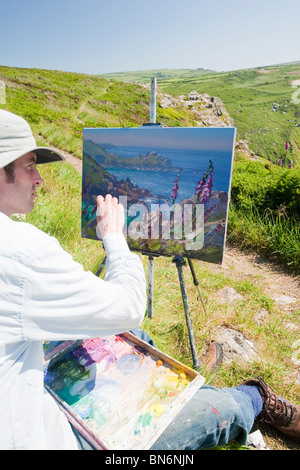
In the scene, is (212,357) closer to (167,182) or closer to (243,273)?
(167,182)

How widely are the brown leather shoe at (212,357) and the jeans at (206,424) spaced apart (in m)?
0.63

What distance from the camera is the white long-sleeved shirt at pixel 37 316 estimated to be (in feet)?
2.56

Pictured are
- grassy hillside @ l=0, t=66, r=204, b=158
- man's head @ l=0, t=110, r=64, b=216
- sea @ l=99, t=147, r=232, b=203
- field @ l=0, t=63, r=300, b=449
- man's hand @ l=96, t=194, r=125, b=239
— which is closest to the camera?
man's head @ l=0, t=110, r=64, b=216

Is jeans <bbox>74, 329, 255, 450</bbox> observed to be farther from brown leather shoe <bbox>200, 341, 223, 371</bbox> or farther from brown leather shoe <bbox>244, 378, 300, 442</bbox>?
brown leather shoe <bbox>200, 341, 223, 371</bbox>

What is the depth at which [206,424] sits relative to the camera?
1.18 m

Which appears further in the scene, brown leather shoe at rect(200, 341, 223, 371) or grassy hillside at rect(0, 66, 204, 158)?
grassy hillside at rect(0, 66, 204, 158)

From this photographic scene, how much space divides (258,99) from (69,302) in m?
64.9

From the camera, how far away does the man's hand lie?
4.03ft

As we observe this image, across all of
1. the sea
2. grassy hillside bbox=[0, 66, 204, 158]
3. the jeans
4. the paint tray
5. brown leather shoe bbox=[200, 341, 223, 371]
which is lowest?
brown leather shoe bbox=[200, 341, 223, 371]

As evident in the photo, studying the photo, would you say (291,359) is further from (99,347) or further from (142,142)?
(142,142)

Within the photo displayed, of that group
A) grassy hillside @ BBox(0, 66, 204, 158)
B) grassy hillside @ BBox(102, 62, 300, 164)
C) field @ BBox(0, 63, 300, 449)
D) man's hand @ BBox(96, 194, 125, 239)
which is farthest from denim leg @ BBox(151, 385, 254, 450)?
grassy hillside @ BBox(102, 62, 300, 164)

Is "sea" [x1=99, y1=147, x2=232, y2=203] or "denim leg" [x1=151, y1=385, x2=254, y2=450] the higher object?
"sea" [x1=99, y1=147, x2=232, y2=203]

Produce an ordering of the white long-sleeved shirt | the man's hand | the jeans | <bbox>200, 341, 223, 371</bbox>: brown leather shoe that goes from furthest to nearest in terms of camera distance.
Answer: <bbox>200, 341, 223, 371</bbox>: brown leather shoe
the man's hand
the jeans
the white long-sleeved shirt

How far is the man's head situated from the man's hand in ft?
0.97
